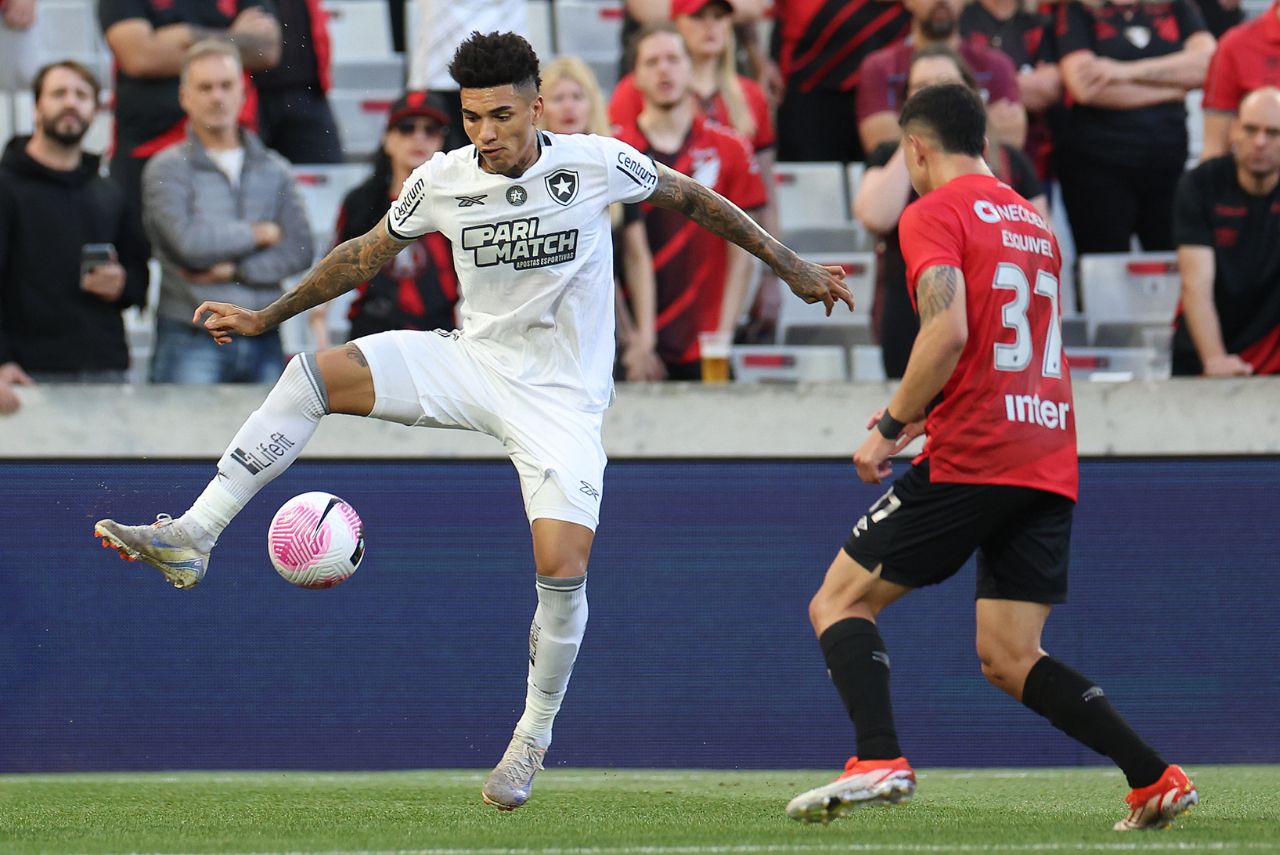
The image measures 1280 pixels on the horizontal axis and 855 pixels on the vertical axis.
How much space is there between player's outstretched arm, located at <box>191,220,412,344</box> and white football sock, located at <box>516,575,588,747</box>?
1.19 meters

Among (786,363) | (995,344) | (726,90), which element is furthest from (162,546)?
(726,90)

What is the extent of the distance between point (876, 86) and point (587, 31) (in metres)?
3.06

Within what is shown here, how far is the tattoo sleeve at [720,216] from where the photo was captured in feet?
20.1

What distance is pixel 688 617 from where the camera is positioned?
832 centimetres

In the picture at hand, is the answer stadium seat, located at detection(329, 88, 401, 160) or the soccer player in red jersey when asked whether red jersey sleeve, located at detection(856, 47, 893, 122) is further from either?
the soccer player in red jersey

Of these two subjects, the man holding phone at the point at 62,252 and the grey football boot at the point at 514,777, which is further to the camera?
the man holding phone at the point at 62,252

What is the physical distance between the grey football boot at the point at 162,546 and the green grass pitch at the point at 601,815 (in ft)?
2.66

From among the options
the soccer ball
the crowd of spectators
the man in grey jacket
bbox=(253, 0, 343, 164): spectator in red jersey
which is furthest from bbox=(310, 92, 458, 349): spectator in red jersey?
the soccer ball

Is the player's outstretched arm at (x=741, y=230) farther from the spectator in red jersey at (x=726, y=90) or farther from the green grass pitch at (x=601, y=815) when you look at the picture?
the spectator in red jersey at (x=726, y=90)

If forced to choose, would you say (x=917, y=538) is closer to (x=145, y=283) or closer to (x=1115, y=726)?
(x=1115, y=726)

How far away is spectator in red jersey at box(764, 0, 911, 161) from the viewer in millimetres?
10227

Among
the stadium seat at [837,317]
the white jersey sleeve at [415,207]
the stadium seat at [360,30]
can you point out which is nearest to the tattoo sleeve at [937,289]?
the white jersey sleeve at [415,207]

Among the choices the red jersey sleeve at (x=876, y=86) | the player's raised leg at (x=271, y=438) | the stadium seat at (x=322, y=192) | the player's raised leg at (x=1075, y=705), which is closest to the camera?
the player's raised leg at (x=1075, y=705)

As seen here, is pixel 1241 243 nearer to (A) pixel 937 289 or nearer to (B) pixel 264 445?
(A) pixel 937 289
